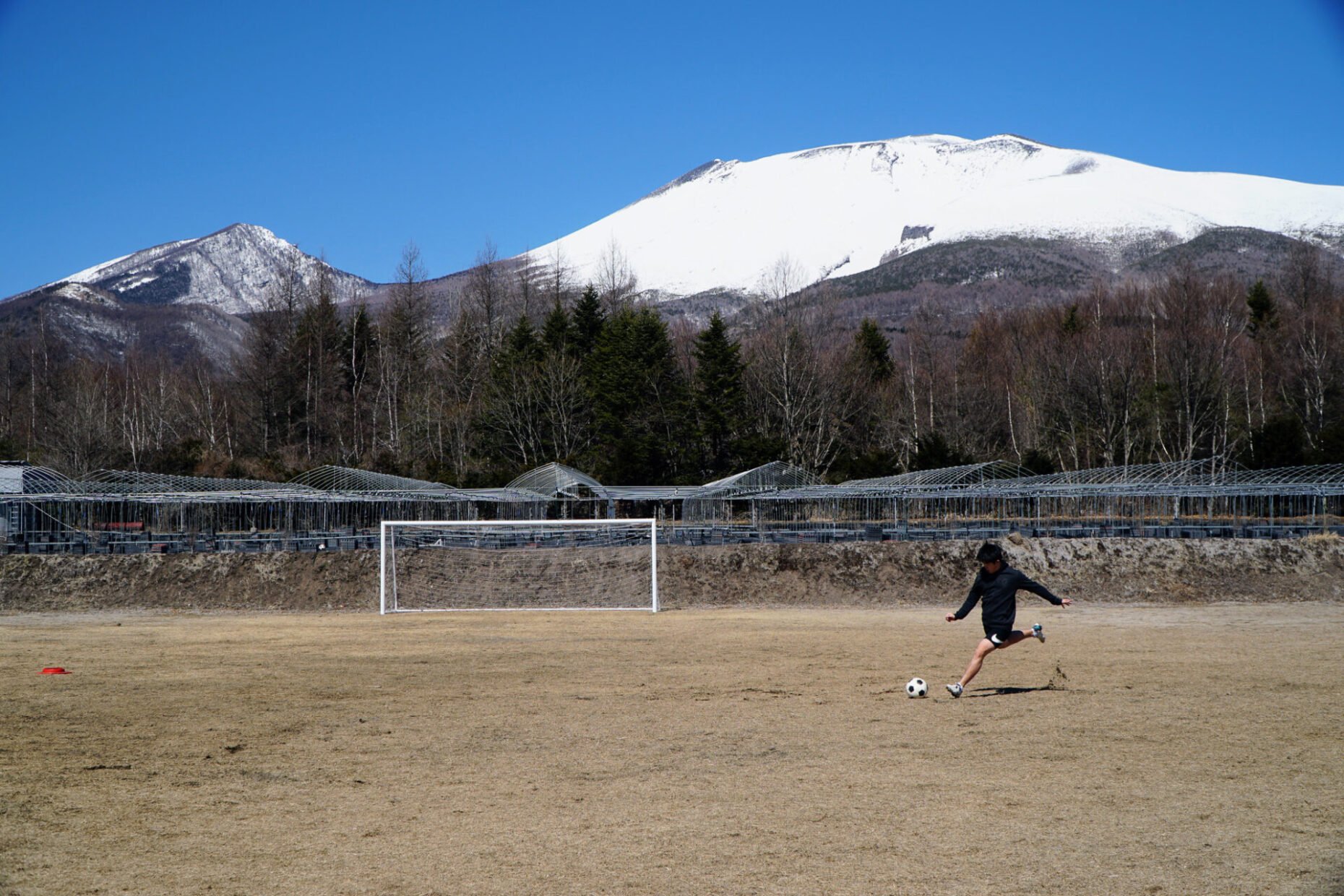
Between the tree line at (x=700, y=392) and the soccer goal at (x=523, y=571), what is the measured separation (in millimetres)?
22676

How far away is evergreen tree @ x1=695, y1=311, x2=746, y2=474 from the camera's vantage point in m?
60.7

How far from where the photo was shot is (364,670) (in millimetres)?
15711

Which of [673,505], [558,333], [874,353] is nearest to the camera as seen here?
[673,505]

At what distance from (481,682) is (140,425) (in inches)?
2712

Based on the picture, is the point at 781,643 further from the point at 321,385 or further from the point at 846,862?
the point at 321,385

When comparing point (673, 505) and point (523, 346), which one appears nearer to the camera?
point (673, 505)

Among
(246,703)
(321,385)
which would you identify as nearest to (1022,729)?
(246,703)

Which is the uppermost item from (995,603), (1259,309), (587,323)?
(1259,309)

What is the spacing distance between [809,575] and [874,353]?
150 feet

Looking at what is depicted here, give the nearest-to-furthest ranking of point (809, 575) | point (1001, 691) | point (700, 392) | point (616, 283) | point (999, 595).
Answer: point (999, 595) < point (1001, 691) < point (809, 575) < point (700, 392) < point (616, 283)

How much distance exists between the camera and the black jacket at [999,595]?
12.9 meters

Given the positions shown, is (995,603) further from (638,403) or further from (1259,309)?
(1259,309)

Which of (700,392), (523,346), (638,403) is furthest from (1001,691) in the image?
(523,346)

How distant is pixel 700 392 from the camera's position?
6131 cm
